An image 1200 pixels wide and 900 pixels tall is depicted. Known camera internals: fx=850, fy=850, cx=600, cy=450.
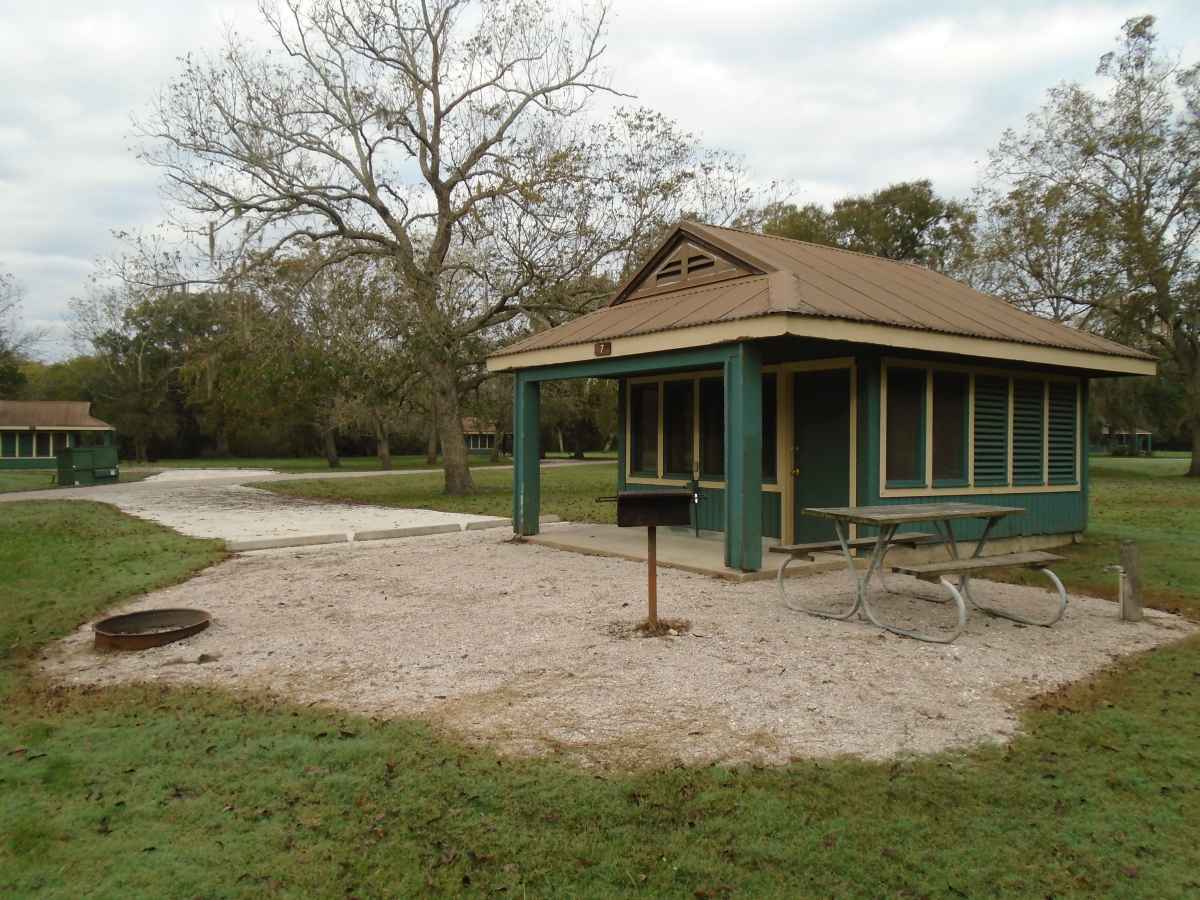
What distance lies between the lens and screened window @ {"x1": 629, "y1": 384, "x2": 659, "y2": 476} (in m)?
11.7

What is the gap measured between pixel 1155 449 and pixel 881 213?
49.7 metres

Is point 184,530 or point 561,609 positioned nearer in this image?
point 561,609

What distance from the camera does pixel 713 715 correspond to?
451 centimetres

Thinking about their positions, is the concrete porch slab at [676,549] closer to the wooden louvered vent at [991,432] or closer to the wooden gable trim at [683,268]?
the wooden louvered vent at [991,432]

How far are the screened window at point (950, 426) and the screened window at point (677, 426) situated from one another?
302 centimetres

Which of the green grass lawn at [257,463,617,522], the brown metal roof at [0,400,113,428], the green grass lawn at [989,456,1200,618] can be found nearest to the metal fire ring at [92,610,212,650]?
the green grass lawn at [989,456,1200,618]

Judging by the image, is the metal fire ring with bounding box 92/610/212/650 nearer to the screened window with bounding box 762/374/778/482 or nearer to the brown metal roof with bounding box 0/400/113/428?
the screened window with bounding box 762/374/778/482

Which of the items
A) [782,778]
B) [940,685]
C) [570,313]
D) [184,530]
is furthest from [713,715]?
[570,313]

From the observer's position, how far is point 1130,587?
682cm

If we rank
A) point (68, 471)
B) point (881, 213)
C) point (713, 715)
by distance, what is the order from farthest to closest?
point (881, 213), point (68, 471), point (713, 715)

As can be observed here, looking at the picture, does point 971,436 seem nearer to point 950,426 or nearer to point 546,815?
point 950,426

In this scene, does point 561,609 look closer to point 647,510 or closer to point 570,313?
point 647,510

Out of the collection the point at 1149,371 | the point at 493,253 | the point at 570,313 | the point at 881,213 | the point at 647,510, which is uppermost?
the point at 881,213

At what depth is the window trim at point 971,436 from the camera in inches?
357
